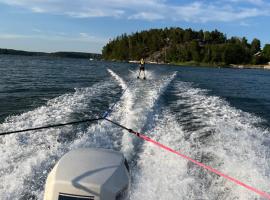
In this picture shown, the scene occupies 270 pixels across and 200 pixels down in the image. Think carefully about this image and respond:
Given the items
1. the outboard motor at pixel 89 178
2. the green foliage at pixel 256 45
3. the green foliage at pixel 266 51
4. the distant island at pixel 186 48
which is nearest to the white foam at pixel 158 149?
the outboard motor at pixel 89 178

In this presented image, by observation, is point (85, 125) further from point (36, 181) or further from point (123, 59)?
point (123, 59)

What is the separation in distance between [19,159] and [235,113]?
8841 millimetres

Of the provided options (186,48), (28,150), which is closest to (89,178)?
(28,150)

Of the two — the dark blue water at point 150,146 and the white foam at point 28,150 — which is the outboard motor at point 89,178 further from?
the white foam at point 28,150

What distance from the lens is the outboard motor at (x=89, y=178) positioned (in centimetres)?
431

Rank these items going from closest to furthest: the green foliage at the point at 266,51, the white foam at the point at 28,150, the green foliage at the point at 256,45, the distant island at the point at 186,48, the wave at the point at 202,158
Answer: the white foam at the point at 28,150, the wave at the point at 202,158, the distant island at the point at 186,48, the green foliage at the point at 266,51, the green foliage at the point at 256,45

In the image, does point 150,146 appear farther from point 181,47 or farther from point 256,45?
point 256,45

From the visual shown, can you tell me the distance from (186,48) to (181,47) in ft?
14.6

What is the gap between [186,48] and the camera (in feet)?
444

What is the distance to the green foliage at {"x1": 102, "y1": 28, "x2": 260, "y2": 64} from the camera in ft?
427

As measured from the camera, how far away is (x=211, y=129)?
10.7 meters

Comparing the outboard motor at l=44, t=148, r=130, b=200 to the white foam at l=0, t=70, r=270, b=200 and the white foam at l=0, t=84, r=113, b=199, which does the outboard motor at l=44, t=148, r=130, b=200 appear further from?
the white foam at l=0, t=84, r=113, b=199

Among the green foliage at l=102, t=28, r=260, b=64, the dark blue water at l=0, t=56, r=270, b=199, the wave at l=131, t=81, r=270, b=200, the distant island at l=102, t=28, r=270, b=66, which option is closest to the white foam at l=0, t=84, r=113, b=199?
the dark blue water at l=0, t=56, r=270, b=199

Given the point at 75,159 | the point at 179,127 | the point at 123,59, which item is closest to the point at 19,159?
the point at 75,159
